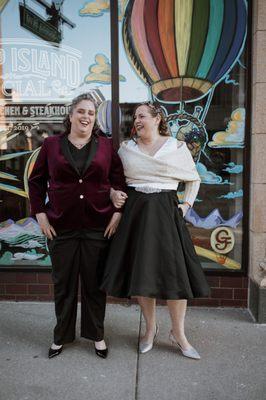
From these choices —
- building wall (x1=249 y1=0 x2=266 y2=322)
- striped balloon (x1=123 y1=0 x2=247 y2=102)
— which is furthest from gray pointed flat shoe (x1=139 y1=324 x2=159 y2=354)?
striped balloon (x1=123 y1=0 x2=247 y2=102)

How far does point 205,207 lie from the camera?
440 centimetres

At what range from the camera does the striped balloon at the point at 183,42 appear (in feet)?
13.7

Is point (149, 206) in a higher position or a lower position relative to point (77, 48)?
lower

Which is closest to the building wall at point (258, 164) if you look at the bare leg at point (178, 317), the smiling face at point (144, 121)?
the bare leg at point (178, 317)

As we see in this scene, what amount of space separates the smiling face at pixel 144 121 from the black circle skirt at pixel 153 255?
0.46m

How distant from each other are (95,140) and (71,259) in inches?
35.8

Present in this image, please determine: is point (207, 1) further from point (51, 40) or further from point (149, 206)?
→ point (149, 206)

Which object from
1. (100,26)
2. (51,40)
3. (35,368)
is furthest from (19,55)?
(35,368)

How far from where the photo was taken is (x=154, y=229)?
3117 millimetres

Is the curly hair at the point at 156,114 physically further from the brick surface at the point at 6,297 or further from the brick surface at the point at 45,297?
the brick surface at the point at 6,297

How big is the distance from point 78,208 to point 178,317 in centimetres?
114

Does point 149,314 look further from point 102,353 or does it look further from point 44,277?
point 44,277

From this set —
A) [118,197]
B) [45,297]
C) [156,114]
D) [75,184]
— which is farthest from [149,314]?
[156,114]

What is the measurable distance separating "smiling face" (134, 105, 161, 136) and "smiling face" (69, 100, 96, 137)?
13.0 inches
